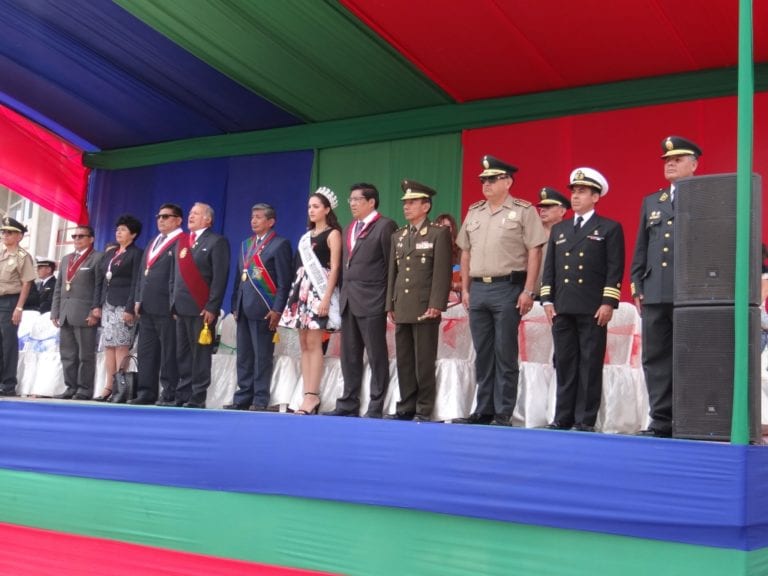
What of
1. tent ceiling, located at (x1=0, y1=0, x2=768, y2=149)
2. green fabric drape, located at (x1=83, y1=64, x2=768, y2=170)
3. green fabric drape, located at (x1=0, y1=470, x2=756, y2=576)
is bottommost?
green fabric drape, located at (x1=0, y1=470, x2=756, y2=576)

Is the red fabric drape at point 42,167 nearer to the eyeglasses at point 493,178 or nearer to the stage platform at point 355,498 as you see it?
the stage platform at point 355,498

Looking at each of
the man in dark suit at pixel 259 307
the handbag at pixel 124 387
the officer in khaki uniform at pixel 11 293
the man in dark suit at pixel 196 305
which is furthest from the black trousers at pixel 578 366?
the officer in khaki uniform at pixel 11 293

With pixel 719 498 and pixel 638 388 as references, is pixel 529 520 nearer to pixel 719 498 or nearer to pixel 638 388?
pixel 719 498

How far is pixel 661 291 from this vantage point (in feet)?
12.1

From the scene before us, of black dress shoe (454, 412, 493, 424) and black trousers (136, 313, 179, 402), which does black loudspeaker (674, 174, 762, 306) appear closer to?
black dress shoe (454, 412, 493, 424)

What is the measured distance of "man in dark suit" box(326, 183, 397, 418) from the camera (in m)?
4.64

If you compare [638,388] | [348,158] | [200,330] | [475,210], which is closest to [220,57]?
[348,158]

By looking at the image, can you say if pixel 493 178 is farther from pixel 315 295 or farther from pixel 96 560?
pixel 96 560

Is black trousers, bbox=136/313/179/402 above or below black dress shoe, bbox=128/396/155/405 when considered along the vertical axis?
above

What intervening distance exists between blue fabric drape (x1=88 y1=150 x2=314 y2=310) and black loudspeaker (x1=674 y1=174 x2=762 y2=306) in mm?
5233

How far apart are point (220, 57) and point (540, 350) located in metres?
3.45

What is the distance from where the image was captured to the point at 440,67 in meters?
6.75

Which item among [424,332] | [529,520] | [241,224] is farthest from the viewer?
[241,224]

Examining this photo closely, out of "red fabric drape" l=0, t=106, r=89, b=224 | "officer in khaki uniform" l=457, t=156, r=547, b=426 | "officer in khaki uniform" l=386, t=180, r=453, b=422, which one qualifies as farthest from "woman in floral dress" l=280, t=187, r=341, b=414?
"red fabric drape" l=0, t=106, r=89, b=224
